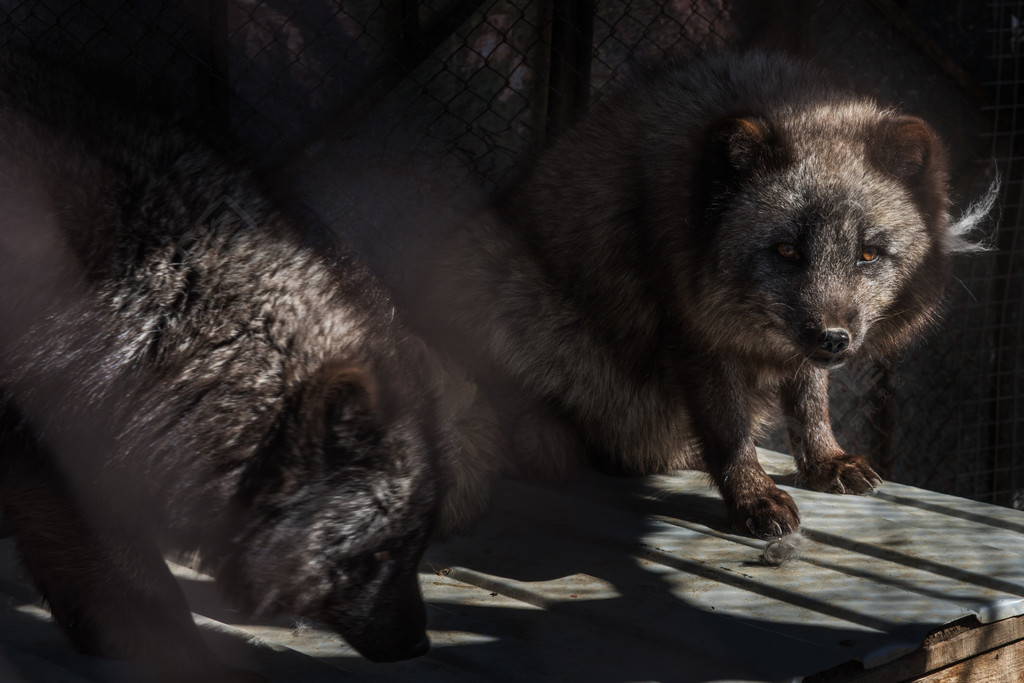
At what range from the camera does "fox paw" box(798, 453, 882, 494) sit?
391 centimetres

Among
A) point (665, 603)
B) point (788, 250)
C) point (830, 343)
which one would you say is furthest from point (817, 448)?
point (665, 603)

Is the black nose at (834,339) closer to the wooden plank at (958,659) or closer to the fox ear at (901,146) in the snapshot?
the fox ear at (901,146)

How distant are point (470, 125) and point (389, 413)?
2.78m

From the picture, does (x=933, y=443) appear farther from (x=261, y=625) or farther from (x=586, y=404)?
(x=261, y=625)

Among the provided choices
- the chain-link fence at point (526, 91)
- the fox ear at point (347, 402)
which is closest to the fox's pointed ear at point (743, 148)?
the chain-link fence at point (526, 91)

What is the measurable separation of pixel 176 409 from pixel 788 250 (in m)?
1.96

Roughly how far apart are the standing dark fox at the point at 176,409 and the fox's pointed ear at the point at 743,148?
4.63ft

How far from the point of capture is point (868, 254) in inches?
132

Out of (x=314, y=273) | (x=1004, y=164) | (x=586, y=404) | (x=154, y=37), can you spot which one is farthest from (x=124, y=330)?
(x=1004, y=164)

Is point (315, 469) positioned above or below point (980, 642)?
above

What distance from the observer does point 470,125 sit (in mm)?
4992

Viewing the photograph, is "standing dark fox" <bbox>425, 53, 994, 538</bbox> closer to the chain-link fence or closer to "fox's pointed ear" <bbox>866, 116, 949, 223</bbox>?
"fox's pointed ear" <bbox>866, 116, 949, 223</bbox>

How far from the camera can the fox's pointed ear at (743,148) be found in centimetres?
332

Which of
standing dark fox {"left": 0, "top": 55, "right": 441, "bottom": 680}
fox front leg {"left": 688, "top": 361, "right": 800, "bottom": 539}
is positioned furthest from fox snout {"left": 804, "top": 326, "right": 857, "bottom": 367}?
standing dark fox {"left": 0, "top": 55, "right": 441, "bottom": 680}
